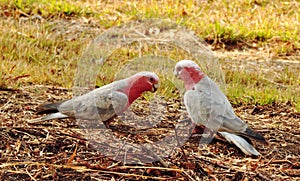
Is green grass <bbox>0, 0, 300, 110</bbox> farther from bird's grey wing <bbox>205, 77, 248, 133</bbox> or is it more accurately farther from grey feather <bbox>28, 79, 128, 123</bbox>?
grey feather <bbox>28, 79, 128, 123</bbox>

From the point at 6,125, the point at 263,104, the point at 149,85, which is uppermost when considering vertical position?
the point at 149,85

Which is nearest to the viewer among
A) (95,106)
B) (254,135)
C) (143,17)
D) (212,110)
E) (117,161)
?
(117,161)

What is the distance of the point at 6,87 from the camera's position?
4227 mm

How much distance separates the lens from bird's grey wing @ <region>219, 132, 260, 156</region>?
3477mm

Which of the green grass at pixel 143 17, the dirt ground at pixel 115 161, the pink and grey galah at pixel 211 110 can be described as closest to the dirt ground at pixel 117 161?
the dirt ground at pixel 115 161

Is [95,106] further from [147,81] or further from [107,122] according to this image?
[147,81]

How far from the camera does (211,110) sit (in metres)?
3.63

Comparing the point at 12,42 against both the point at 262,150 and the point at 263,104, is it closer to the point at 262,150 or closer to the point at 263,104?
the point at 263,104

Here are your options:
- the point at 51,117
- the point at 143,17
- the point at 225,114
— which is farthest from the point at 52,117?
the point at 143,17

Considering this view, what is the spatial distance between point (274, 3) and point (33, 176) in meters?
7.04

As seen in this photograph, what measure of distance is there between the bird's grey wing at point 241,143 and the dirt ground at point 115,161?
0.04m

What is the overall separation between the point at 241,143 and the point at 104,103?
913mm

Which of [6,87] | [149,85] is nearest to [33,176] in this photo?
[149,85]

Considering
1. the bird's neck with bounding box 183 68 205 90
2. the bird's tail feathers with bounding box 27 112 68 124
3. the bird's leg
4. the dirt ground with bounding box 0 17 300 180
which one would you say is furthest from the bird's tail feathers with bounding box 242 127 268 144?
the bird's tail feathers with bounding box 27 112 68 124
